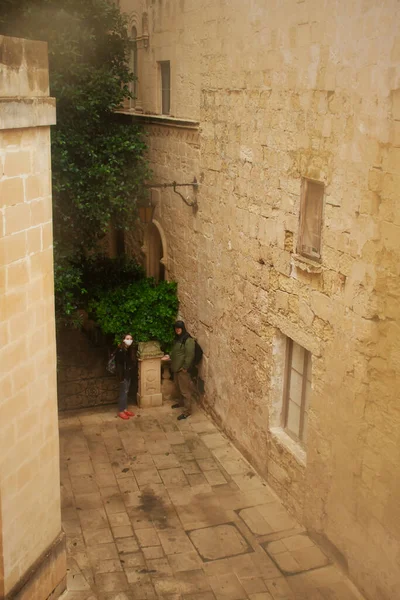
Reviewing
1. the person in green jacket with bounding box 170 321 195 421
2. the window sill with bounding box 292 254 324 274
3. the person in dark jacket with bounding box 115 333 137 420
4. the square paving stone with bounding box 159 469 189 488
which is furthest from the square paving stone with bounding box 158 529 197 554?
the window sill with bounding box 292 254 324 274

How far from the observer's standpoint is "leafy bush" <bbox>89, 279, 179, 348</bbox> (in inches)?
472

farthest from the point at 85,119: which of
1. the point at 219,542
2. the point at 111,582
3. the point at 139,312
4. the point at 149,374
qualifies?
the point at 111,582

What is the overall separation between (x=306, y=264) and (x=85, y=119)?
4.91 metres

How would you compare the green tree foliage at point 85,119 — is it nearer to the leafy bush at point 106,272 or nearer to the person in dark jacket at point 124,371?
the leafy bush at point 106,272

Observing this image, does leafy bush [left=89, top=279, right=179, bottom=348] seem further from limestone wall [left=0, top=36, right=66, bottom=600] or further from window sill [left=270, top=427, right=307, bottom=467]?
limestone wall [left=0, top=36, right=66, bottom=600]

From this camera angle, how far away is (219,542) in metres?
8.41

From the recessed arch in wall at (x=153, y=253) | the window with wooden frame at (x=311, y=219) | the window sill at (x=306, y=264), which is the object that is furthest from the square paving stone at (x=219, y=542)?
the recessed arch in wall at (x=153, y=253)

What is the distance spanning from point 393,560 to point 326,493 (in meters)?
1.30

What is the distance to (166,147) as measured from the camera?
12.4 metres

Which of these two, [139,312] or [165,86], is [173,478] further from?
[165,86]

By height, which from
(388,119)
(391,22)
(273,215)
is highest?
(391,22)

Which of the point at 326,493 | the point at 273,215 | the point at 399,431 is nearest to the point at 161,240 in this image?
the point at 273,215

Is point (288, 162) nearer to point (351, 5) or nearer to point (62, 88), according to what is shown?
point (351, 5)

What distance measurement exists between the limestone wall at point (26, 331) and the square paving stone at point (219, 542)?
1.91 metres
